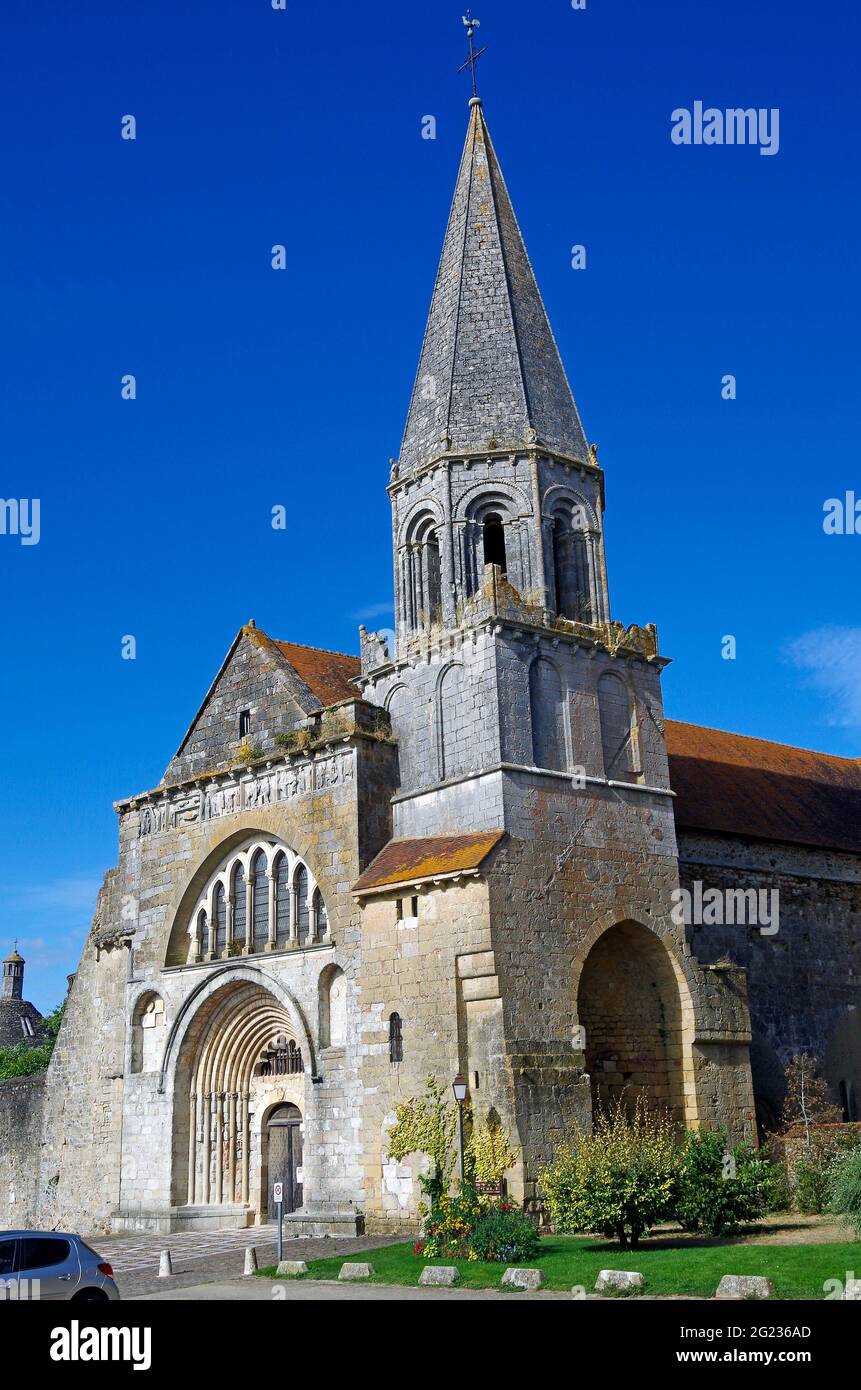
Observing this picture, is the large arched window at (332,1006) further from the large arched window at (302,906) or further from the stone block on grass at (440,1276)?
the stone block on grass at (440,1276)

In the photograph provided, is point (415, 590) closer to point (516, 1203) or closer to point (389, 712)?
point (389, 712)

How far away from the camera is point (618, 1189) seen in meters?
19.8

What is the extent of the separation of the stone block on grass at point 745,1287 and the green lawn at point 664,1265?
12 cm

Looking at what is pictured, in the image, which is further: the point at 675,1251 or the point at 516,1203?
the point at 516,1203

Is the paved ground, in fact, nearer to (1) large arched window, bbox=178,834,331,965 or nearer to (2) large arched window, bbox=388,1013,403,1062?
(2) large arched window, bbox=388,1013,403,1062

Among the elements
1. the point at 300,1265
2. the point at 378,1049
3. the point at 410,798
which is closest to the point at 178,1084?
the point at 378,1049

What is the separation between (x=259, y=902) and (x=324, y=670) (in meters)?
5.86

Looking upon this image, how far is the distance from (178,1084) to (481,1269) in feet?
42.2

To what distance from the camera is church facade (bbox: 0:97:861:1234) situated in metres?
24.4

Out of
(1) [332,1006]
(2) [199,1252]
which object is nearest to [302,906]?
(1) [332,1006]

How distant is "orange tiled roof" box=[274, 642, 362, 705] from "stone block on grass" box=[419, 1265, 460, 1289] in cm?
1360

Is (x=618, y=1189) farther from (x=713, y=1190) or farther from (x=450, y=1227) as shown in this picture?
(x=450, y=1227)

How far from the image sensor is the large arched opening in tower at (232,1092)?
94.3 feet

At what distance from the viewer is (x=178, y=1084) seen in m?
29.5
